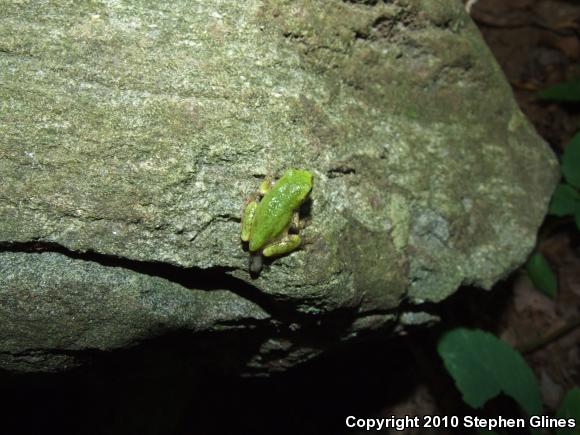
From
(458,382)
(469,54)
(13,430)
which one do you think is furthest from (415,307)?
(13,430)

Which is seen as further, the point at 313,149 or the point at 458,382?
the point at 458,382

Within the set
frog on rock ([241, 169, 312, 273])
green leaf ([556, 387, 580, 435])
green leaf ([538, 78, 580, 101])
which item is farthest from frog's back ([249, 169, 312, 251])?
green leaf ([538, 78, 580, 101])

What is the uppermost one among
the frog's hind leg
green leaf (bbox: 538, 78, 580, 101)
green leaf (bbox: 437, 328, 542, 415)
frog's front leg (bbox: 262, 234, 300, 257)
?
green leaf (bbox: 538, 78, 580, 101)

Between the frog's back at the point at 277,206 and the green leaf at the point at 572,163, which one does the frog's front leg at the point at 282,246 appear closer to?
the frog's back at the point at 277,206

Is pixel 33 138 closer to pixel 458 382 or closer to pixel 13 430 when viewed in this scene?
pixel 13 430

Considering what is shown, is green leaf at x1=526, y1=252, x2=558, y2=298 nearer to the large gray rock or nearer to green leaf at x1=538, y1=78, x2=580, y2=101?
the large gray rock

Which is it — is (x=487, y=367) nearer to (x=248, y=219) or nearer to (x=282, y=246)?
(x=282, y=246)

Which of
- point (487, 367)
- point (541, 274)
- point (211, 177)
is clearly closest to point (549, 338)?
point (541, 274)
